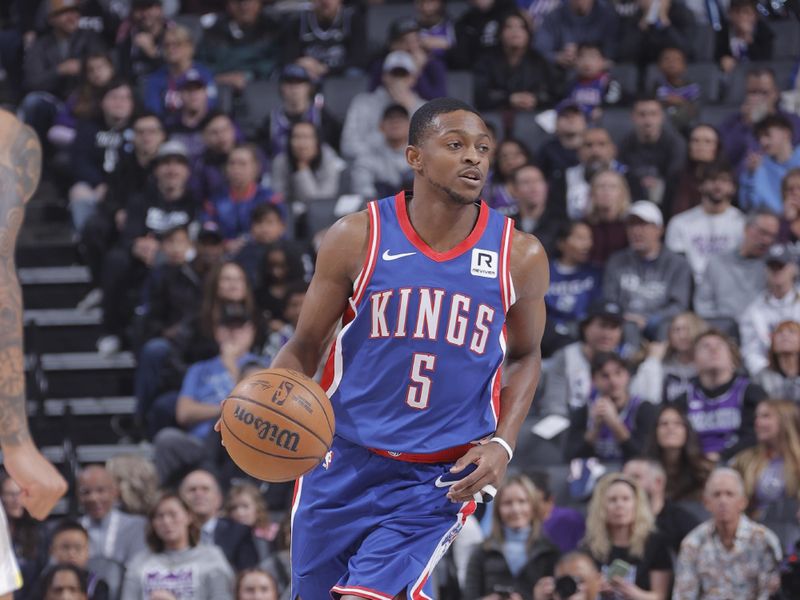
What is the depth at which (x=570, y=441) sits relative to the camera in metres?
9.62

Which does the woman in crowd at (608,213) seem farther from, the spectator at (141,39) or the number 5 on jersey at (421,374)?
the number 5 on jersey at (421,374)

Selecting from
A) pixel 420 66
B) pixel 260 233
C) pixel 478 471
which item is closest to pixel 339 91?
pixel 420 66

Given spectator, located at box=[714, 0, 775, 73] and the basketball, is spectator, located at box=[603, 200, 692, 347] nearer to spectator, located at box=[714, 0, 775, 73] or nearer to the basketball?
spectator, located at box=[714, 0, 775, 73]

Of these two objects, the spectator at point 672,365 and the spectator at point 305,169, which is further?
the spectator at point 305,169

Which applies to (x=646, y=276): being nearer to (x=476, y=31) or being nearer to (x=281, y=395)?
(x=476, y=31)

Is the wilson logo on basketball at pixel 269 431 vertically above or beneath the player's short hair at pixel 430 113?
beneath

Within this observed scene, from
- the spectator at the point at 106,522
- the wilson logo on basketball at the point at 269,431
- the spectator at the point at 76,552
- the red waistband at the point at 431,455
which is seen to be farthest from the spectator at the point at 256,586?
the wilson logo on basketball at the point at 269,431

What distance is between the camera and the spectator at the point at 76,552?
8750 millimetres

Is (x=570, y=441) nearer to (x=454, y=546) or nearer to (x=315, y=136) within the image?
(x=454, y=546)

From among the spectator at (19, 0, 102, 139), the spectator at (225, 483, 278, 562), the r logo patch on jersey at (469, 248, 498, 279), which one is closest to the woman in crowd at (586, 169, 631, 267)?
the spectator at (225, 483, 278, 562)

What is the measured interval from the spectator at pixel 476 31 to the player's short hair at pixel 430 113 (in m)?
7.57

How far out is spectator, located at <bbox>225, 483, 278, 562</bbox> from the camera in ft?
29.9

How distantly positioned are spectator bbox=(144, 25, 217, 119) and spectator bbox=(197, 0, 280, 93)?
1.53ft

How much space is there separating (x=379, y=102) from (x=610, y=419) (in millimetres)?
3852
